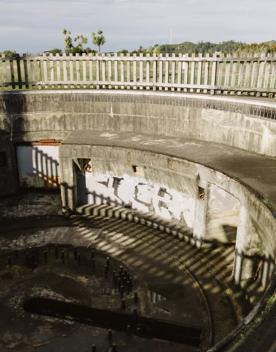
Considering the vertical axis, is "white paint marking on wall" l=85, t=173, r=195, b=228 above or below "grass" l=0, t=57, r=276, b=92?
below

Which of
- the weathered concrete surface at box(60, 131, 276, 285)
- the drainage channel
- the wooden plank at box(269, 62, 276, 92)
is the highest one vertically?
the wooden plank at box(269, 62, 276, 92)

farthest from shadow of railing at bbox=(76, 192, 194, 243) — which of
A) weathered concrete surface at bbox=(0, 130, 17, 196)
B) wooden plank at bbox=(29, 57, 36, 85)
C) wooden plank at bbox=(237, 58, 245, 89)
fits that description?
wooden plank at bbox=(29, 57, 36, 85)

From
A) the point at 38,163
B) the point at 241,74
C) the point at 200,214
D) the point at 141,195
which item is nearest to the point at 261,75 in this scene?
the point at 241,74

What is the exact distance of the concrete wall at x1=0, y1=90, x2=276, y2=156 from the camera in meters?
12.3

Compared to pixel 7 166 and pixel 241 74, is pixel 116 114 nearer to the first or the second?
pixel 7 166

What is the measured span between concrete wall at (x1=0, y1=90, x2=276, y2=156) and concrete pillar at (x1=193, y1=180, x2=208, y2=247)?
240cm

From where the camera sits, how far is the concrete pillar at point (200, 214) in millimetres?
10125

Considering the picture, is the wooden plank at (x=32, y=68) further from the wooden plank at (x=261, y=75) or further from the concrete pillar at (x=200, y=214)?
the concrete pillar at (x=200, y=214)

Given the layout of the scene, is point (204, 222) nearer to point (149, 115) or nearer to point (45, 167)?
point (149, 115)

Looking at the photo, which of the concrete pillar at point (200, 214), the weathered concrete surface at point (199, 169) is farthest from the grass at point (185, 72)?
the concrete pillar at point (200, 214)

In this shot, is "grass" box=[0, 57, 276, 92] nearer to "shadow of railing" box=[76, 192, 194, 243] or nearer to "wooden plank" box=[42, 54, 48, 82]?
"wooden plank" box=[42, 54, 48, 82]

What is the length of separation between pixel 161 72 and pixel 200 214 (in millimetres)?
6347

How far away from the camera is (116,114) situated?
1392 cm

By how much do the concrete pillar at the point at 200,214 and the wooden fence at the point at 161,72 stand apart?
4429 mm
